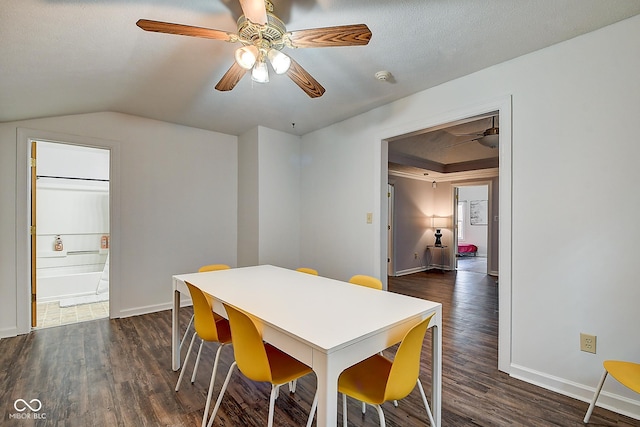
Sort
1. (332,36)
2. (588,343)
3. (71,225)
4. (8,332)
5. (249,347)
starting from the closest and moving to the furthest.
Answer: (249,347) → (332,36) → (588,343) → (8,332) → (71,225)

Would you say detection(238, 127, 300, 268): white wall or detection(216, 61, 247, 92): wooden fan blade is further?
detection(238, 127, 300, 268): white wall

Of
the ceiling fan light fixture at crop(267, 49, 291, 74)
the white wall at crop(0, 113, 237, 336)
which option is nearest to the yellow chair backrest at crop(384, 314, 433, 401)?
the ceiling fan light fixture at crop(267, 49, 291, 74)

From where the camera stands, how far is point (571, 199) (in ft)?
6.40

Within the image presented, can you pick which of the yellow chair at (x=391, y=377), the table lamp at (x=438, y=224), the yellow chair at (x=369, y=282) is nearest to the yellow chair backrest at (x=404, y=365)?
the yellow chair at (x=391, y=377)

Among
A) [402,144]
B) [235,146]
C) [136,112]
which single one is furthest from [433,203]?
[136,112]

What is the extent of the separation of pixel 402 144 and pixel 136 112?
12.6 ft

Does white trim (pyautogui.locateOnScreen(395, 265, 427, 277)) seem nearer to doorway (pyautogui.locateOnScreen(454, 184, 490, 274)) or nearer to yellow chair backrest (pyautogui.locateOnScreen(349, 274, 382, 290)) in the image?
doorway (pyautogui.locateOnScreen(454, 184, 490, 274))

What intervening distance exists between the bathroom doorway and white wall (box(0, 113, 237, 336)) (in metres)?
1.31

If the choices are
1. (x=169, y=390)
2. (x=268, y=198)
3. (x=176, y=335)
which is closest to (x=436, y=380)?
(x=169, y=390)

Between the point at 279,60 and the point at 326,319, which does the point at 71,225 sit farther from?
the point at 326,319

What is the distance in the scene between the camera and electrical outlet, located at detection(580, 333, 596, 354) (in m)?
1.86

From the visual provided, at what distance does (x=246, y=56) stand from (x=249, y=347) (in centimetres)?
151

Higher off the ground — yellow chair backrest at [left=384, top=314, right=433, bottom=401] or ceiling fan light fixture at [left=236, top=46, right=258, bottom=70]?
ceiling fan light fixture at [left=236, top=46, right=258, bottom=70]

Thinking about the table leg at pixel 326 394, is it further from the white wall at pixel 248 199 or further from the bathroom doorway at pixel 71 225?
the bathroom doorway at pixel 71 225
